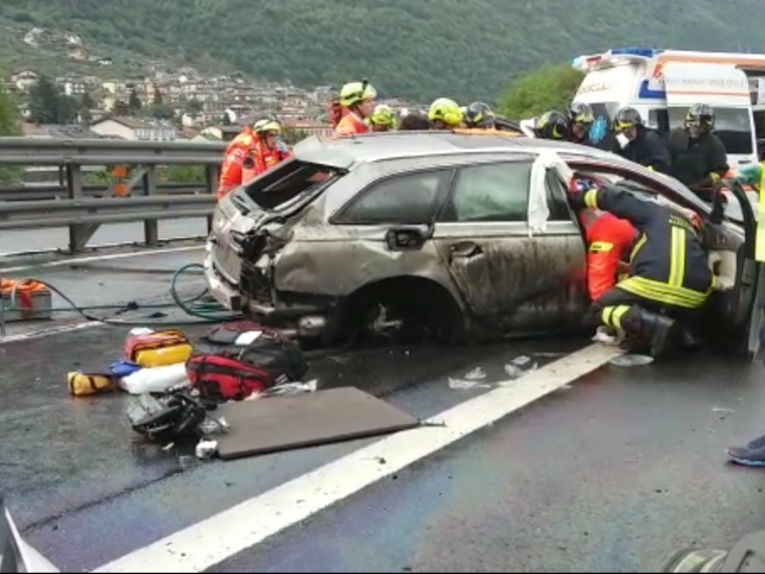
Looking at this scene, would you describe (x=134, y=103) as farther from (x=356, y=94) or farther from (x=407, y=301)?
(x=407, y=301)

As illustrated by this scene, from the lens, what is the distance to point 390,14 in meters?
50.9

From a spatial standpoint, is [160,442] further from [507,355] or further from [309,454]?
[507,355]

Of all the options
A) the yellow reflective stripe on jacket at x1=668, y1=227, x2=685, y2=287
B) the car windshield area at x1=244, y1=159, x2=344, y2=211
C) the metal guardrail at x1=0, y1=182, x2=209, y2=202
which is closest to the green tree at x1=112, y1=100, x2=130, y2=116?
the metal guardrail at x1=0, y1=182, x2=209, y2=202

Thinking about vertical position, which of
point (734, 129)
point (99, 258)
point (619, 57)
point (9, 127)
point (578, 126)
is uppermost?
point (619, 57)

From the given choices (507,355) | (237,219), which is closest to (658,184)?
(507,355)

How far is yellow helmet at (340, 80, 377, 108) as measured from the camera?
9812 millimetres

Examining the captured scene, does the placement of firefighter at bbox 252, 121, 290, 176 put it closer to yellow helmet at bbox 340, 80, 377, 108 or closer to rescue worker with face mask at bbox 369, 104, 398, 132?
yellow helmet at bbox 340, 80, 377, 108

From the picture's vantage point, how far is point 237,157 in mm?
9648

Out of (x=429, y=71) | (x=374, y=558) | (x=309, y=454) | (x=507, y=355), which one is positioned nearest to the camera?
(x=374, y=558)

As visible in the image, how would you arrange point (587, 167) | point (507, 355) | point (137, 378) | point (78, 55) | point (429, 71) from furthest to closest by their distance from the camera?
point (429, 71) < point (78, 55) < point (587, 167) < point (507, 355) < point (137, 378)

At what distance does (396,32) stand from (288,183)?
4304cm

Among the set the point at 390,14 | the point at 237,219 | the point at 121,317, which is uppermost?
the point at 390,14

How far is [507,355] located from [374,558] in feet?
11.2

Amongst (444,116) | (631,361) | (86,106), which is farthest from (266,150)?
(86,106)
